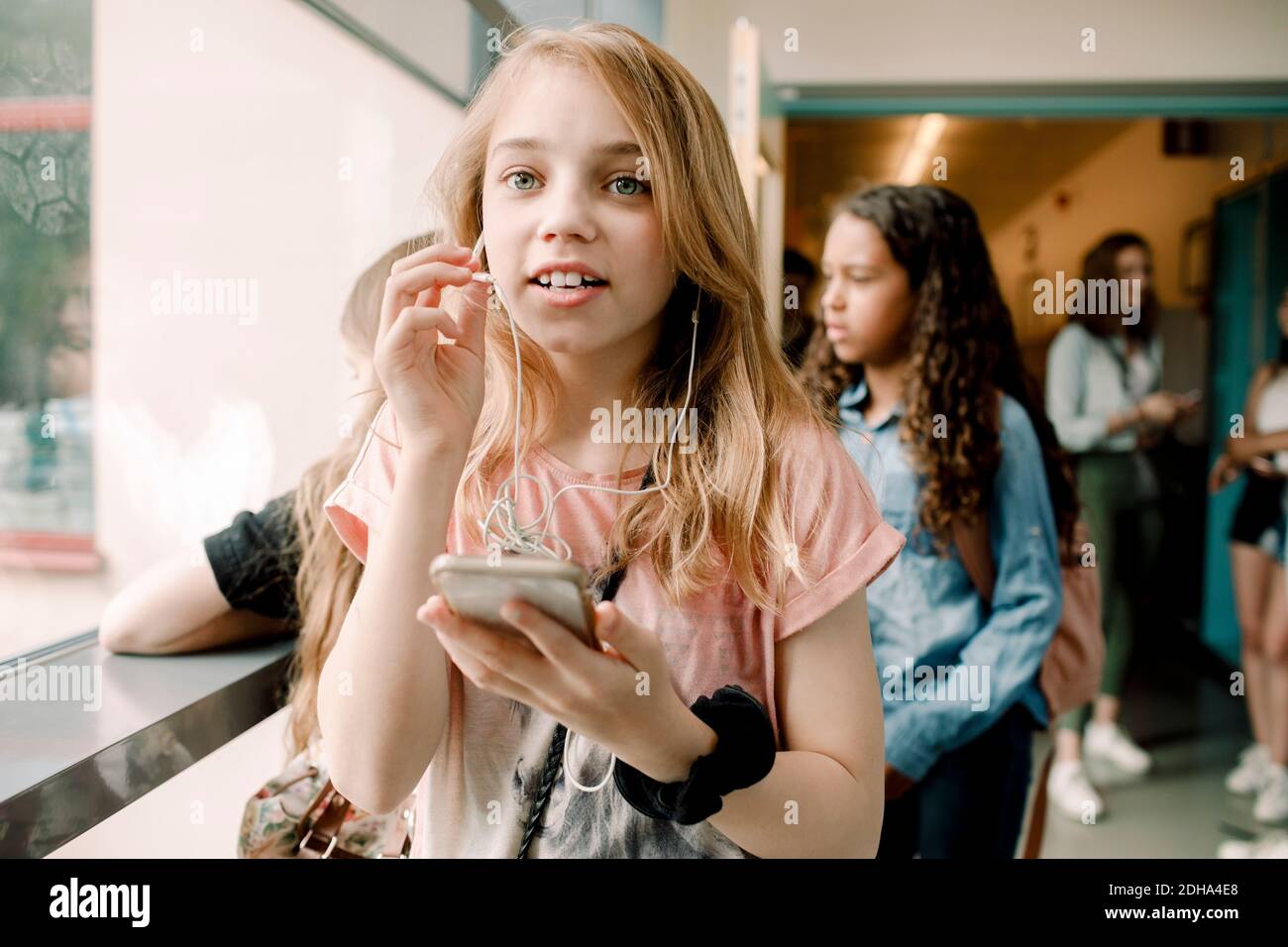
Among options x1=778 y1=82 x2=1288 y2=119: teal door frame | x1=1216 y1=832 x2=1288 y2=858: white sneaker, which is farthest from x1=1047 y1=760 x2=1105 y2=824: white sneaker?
x1=778 y1=82 x2=1288 y2=119: teal door frame

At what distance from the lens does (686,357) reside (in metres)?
0.83

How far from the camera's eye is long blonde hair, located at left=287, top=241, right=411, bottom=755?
3.36ft

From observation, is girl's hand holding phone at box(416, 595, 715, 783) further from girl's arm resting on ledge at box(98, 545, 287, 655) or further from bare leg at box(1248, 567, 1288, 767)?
bare leg at box(1248, 567, 1288, 767)

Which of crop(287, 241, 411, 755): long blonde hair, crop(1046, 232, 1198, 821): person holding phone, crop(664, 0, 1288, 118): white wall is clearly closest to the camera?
crop(287, 241, 411, 755): long blonde hair

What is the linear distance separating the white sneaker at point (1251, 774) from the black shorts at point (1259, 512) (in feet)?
1.98

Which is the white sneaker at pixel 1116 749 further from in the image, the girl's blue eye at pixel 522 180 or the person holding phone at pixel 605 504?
the girl's blue eye at pixel 522 180

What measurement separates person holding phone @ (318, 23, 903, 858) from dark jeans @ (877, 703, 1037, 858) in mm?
596

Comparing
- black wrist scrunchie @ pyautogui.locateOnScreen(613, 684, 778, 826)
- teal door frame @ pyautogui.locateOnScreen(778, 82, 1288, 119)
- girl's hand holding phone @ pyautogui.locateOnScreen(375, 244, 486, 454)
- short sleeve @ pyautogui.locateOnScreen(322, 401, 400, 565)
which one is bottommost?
→ black wrist scrunchie @ pyautogui.locateOnScreen(613, 684, 778, 826)

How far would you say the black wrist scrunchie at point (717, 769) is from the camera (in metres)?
0.63

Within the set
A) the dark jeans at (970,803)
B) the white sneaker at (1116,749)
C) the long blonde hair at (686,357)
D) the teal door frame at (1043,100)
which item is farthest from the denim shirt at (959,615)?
the white sneaker at (1116,749)

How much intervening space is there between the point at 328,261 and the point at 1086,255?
2097 millimetres

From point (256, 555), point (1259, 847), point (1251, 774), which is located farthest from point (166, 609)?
point (1251, 774)

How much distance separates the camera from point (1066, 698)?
144cm

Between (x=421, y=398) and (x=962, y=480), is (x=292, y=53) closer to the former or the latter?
(x=421, y=398)
